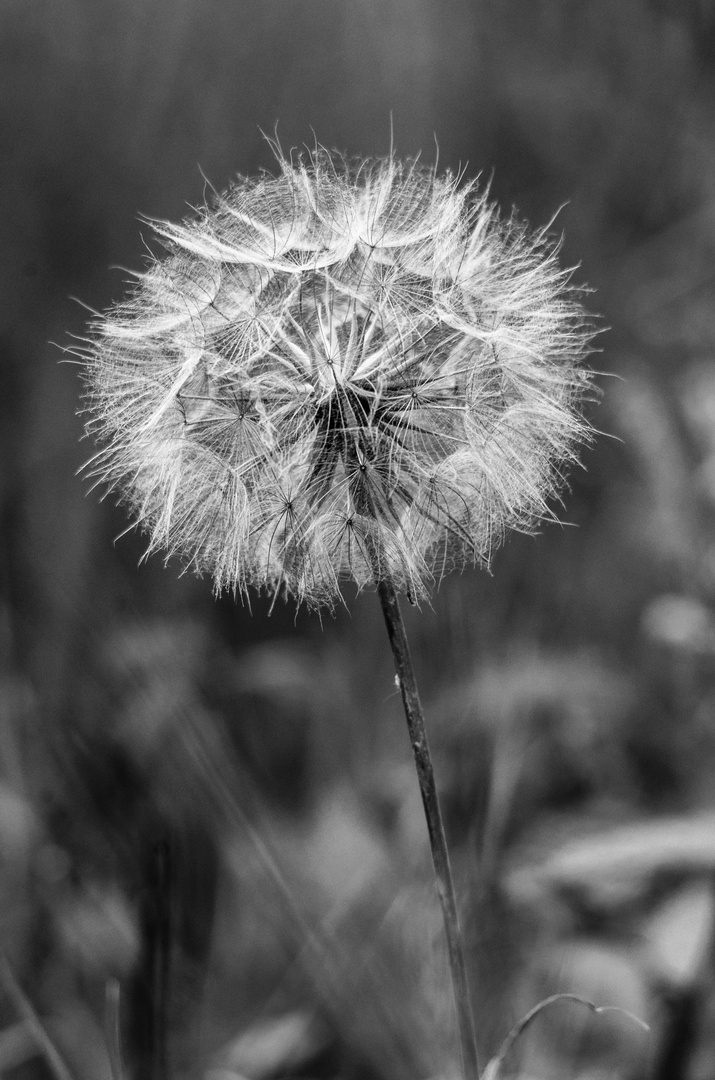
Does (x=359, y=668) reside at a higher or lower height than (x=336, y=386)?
lower

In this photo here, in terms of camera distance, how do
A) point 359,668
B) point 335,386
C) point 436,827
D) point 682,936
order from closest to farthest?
point 436,827 → point 335,386 → point 682,936 → point 359,668

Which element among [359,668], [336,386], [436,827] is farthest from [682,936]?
[359,668]

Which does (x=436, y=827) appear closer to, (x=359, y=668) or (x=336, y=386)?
(x=336, y=386)

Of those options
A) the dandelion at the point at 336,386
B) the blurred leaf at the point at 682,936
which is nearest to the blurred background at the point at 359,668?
the blurred leaf at the point at 682,936

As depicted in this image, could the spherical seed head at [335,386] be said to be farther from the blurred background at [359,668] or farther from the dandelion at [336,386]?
the blurred background at [359,668]

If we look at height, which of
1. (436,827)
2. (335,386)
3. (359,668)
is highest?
(335,386)

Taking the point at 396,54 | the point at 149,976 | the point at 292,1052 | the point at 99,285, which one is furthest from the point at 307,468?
the point at 396,54

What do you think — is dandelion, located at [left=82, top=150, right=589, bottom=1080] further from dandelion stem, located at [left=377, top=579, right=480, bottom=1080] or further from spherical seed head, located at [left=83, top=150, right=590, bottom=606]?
dandelion stem, located at [left=377, top=579, right=480, bottom=1080]

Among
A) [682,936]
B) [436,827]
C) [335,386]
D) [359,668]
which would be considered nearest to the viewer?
[436,827]
